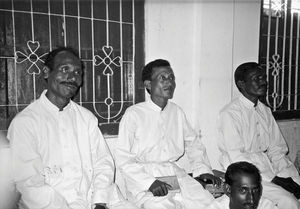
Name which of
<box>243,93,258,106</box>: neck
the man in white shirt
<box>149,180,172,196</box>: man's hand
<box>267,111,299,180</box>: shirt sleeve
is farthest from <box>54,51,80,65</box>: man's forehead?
<box>267,111,299,180</box>: shirt sleeve

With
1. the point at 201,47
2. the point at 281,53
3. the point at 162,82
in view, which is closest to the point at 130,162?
the point at 162,82

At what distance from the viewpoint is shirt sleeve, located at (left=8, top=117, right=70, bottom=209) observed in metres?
2.17

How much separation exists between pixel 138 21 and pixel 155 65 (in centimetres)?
73

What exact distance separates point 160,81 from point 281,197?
1682mm

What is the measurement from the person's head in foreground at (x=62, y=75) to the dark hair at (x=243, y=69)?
2011 millimetres

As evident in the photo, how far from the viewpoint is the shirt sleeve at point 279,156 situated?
336 centimetres

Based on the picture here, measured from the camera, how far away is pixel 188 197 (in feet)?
9.09

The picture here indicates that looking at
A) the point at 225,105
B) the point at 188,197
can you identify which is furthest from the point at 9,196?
the point at 225,105

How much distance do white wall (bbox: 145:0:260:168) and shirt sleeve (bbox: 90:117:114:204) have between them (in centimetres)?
131

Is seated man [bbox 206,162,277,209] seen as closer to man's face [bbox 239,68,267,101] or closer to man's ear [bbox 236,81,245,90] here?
man's face [bbox 239,68,267,101]

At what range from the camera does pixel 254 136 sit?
134 inches

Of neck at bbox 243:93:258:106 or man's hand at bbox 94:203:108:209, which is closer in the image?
man's hand at bbox 94:203:108:209

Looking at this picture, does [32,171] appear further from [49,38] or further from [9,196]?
[49,38]

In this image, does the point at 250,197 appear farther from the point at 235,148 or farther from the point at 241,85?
the point at 241,85
